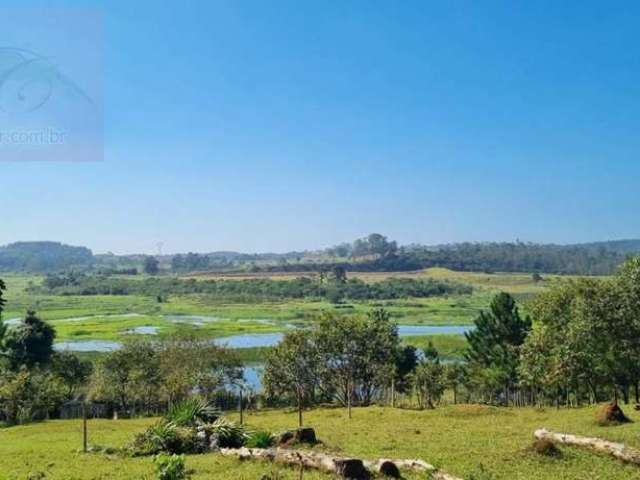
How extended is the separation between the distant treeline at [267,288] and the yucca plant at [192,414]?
10761cm

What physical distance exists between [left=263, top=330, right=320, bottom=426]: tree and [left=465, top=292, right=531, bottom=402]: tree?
12.4 meters

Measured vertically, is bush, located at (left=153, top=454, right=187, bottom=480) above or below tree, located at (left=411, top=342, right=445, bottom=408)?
above

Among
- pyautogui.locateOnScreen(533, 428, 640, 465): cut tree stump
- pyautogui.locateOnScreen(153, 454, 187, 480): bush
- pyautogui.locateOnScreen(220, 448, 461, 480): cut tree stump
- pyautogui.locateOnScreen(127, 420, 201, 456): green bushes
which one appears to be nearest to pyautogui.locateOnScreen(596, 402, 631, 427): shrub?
pyautogui.locateOnScreen(533, 428, 640, 465): cut tree stump

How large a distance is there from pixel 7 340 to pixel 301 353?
1906 cm

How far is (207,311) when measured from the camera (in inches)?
4326

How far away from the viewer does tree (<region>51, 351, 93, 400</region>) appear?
3838 centimetres

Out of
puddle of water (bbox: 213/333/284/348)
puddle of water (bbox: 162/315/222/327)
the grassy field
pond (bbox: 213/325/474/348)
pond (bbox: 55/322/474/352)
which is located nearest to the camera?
pond (bbox: 55/322/474/352)

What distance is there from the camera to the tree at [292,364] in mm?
35875

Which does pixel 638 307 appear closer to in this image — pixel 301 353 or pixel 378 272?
pixel 301 353

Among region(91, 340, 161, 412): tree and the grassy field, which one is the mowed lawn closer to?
region(91, 340, 161, 412): tree

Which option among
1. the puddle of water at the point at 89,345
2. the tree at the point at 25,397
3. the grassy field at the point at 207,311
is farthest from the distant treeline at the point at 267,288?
the tree at the point at 25,397

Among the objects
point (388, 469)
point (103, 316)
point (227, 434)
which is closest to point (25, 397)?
point (227, 434)

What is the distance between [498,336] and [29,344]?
3118cm

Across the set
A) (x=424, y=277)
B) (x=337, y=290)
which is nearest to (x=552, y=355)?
(x=337, y=290)
